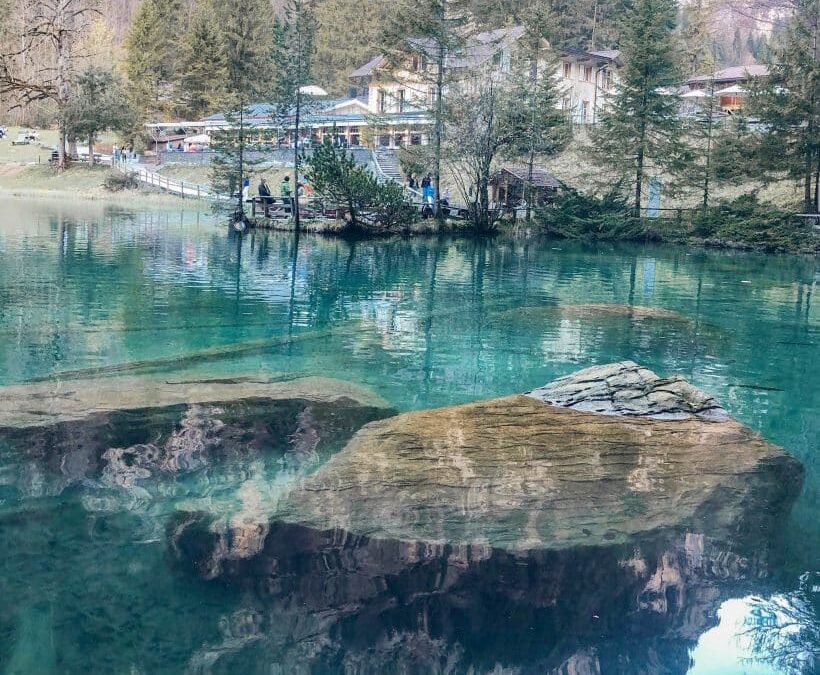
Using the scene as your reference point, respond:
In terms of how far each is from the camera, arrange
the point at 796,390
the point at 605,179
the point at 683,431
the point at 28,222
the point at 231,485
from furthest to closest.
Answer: the point at 605,179, the point at 28,222, the point at 796,390, the point at 683,431, the point at 231,485

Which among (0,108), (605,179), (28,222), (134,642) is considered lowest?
(134,642)

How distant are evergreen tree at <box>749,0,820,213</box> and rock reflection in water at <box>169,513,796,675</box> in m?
→ 30.4

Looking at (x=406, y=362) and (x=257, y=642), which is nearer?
(x=257, y=642)

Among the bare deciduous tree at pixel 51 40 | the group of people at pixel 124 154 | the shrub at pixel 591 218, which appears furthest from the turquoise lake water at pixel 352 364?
the group of people at pixel 124 154

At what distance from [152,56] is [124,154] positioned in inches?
435

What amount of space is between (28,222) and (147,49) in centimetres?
3894

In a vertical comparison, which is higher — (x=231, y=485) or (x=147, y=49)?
(x=147, y=49)

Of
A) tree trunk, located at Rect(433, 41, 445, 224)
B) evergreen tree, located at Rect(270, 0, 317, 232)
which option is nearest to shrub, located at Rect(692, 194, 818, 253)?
tree trunk, located at Rect(433, 41, 445, 224)

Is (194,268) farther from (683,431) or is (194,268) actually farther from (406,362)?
(683,431)

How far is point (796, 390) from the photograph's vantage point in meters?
11.7

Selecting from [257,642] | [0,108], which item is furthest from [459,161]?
[0,108]

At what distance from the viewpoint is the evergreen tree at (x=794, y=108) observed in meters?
33.0

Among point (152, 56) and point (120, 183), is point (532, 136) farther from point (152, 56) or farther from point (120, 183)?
point (152, 56)

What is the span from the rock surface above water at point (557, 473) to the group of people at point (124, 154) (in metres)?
54.0
